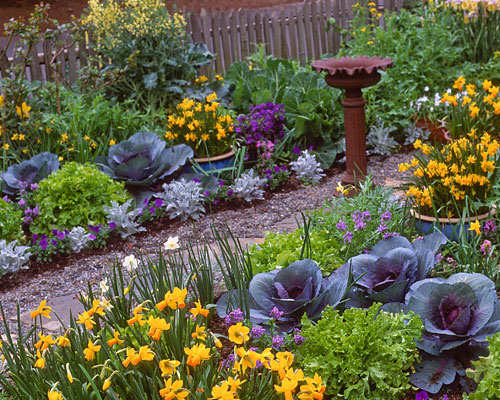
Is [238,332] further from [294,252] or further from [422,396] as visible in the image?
[294,252]

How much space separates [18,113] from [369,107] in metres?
3.47

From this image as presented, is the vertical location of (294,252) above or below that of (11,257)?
above

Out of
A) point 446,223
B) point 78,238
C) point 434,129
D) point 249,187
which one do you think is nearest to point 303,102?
point 434,129

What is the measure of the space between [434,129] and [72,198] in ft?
12.2

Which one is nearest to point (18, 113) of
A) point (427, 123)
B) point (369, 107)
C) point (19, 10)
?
point (369, 107)

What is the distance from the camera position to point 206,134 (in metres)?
5.89

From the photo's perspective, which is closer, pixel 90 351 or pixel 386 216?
pixel 90 351

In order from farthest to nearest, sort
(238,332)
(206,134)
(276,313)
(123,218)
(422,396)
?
(206,134) → (123,218) → (276,313) → (422,396) → (238,332)

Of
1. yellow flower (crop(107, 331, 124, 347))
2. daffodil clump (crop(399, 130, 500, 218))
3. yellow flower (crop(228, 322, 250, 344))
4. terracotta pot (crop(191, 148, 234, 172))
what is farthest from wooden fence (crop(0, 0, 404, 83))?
yellow flower (crop(228, 322, 250, 344))

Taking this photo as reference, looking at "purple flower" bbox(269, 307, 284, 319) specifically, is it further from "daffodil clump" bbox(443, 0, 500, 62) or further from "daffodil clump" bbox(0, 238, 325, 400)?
"daffodil clump" bbox(443, 0, 500, 62)

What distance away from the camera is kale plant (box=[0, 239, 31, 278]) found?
4.54 m

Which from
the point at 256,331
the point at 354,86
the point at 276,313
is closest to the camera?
the point at 256,331

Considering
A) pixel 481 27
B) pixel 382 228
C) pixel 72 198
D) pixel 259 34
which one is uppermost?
pixel 259 34

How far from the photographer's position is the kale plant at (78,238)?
480cm
